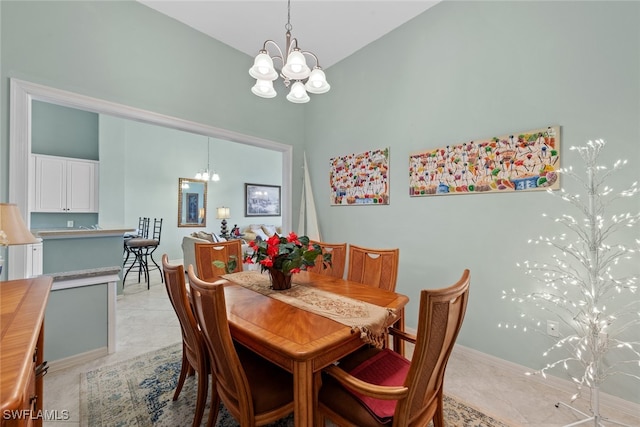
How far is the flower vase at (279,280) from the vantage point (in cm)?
176

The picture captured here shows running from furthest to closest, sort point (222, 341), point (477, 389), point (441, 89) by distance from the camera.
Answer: point (441, 89), point (477, 389), point (222, 341)

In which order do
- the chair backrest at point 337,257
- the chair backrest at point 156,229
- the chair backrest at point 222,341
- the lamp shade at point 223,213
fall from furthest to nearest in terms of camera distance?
the lamp shade at point 223,213 < the chair backrest at point 156,229 < the chair backrest at point 337,257 < the chair backrest at point 222,341

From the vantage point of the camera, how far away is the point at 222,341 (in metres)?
1.06

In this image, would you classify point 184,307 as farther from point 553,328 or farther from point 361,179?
point 553,328

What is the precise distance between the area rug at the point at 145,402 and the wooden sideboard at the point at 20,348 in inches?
17.3

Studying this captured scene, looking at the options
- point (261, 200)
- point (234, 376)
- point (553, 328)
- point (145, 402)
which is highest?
point (261, 200)

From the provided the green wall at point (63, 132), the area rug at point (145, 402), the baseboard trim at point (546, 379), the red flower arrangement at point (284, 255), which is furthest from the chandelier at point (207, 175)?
the baseboard trim at point (546, 379)

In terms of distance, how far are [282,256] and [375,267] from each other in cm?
81

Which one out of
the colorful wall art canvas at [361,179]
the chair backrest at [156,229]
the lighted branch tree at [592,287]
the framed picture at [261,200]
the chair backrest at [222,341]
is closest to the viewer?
the chair backrest at [222,341]

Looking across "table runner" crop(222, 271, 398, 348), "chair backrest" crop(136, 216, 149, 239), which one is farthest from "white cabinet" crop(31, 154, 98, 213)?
"table runner" crop(222, 271, 398, 348)

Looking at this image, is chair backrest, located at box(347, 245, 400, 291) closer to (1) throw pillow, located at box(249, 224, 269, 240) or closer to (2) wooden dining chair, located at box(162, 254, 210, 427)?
(2) wooden dining chair, located at box(162, 254, 210, 427)

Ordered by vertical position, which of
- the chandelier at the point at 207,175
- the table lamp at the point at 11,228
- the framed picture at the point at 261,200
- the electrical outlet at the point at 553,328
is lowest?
the electrical outlet at the point at 553,328

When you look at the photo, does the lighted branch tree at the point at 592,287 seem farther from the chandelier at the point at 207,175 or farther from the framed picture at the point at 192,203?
the framed picture at the point at 192,203

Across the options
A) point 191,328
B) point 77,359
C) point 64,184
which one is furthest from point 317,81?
point 64,184
